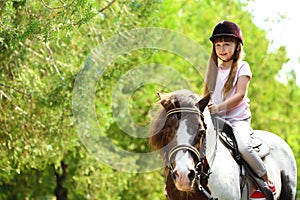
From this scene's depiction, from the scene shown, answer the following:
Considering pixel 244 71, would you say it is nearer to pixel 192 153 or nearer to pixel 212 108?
pixel 212 108

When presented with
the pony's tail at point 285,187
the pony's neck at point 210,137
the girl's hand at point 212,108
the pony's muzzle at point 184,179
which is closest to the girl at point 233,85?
the girl's hand at point 212,108

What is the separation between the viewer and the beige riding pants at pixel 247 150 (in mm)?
7590

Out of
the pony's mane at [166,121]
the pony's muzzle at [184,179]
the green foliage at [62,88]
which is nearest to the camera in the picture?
the pony's muzzle at [184,179]

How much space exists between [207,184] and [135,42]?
23.8 ft

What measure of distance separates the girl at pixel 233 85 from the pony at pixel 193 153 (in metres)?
0.21

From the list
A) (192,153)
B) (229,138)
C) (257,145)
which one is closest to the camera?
(192,153)

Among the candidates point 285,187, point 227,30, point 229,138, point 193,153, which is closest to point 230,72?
point 227,30

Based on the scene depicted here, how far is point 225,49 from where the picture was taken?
7902mm

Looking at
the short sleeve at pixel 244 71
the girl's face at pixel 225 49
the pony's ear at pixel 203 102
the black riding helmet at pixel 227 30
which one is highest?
the black riding helmet at pixel 227 30

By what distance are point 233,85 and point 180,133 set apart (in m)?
1.47

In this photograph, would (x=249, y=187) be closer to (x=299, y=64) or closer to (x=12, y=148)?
(x=12, y=148)

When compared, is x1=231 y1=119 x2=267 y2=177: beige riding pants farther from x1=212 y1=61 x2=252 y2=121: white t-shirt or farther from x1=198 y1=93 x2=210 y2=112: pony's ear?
x1=198 y1=93 x2=210 y2=112: pony's ear

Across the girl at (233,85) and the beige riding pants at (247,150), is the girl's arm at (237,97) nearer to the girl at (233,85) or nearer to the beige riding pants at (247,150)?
the girl at (233,85)

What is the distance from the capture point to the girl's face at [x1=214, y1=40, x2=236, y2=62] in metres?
7.91
